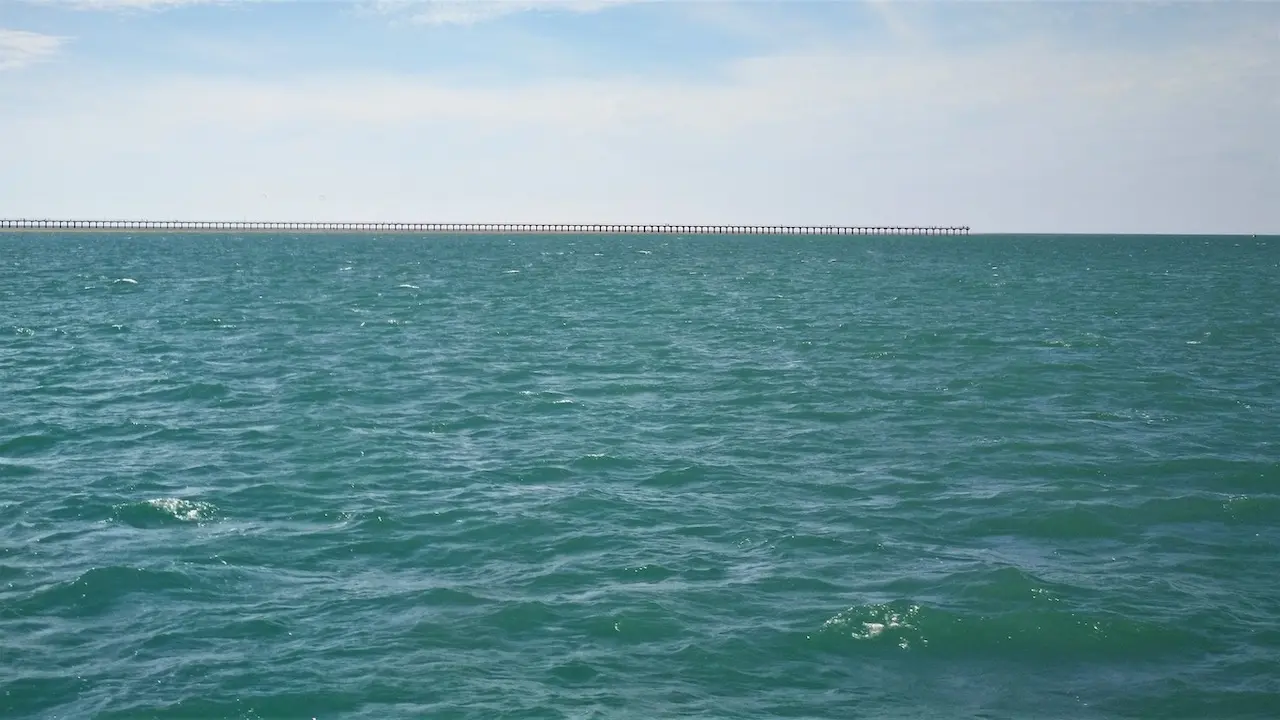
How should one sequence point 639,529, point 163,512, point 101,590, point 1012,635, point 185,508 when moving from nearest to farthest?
1. point 1012,635
2. point 101,590
3. point 639,529
4. point 163,512
5. point 185,508

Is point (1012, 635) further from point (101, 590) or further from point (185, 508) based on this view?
point (185, 508)

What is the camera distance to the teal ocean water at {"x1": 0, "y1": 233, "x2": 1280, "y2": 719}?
13.9 meters

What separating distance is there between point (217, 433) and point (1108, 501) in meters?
20.6

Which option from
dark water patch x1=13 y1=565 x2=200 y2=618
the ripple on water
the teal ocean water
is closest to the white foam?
the ripple on water

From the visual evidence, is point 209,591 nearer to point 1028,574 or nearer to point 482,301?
point 1028,574

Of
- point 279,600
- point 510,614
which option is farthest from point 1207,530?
point 279,600

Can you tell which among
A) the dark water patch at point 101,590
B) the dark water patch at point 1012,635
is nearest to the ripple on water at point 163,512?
the dark water patch at point 101,590

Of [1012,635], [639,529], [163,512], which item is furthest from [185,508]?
[1012,635]

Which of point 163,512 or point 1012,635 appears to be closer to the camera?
point 1012,635

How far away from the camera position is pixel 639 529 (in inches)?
798

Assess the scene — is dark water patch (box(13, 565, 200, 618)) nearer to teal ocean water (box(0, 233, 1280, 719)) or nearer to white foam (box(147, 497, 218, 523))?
teal ocean water (box(0, 233, 1280, 719))

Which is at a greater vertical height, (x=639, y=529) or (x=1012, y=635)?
(x=639, y=529)

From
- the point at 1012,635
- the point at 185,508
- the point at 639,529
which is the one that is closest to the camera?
the point at 1012,635

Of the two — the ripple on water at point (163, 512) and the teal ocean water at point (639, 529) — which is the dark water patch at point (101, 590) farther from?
the ripple on water at point (163, 512)
